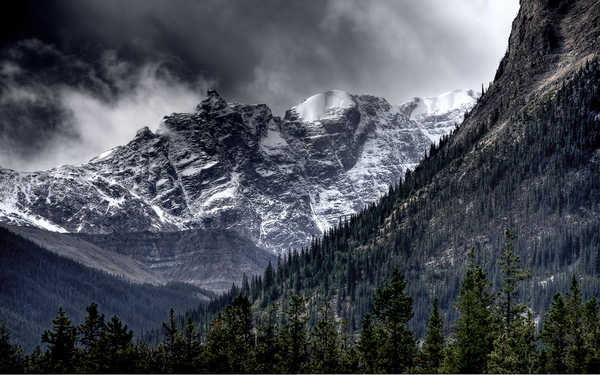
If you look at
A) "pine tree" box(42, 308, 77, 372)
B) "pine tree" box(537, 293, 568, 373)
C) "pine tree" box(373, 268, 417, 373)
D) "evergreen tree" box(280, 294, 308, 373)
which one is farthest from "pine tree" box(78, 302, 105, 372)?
"pine tree" box(537, 293, 568, 373)

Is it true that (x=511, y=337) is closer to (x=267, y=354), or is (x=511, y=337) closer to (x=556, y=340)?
(x=556, y=340)

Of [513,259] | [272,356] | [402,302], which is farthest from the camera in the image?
[272,356]

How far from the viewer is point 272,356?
91188 millimetres

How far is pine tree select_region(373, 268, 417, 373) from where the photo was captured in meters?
77.8

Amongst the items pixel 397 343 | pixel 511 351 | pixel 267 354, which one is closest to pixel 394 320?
pixel 397 343

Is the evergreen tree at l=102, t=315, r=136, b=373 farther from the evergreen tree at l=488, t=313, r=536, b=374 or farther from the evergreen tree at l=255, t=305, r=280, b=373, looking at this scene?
the evergreen tree at l=488, t=313, r=536, b=374

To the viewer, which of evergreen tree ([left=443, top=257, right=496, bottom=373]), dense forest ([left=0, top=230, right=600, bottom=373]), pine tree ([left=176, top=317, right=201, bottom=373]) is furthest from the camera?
pine tree ([left=176, top=317, right=201, bottom=373])

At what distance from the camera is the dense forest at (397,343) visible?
73.8 metres

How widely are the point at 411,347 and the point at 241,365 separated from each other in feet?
79.0

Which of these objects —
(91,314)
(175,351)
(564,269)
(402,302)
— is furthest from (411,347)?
(564,269)

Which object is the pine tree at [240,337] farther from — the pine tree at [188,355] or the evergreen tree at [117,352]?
the evergreen tree at [117,352]

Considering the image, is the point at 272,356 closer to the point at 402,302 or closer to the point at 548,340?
the point at 402,302

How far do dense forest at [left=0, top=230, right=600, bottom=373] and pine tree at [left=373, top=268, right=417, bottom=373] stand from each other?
0.12 metres

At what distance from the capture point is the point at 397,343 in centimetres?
7881
